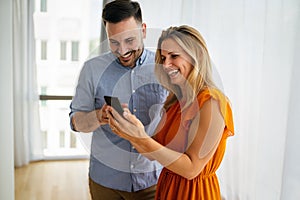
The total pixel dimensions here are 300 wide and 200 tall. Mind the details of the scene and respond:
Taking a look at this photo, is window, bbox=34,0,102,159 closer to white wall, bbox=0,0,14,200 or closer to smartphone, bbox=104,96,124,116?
white wall, bbox=0,0,14,200

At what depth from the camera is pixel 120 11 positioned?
0.87m

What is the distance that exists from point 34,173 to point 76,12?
1.62 meters

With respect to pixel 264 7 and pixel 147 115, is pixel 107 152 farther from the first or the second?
pixel 264 7

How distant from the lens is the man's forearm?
93 centimetres

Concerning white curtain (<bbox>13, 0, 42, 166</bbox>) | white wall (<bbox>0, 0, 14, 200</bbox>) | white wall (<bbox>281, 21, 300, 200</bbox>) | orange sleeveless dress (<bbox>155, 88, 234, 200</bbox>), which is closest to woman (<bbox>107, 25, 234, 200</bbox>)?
orange sleeveless dress (<bbox>155, 88, 234, 200</bbox>)

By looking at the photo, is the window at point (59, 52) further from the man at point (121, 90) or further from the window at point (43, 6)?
the man at point (121, 90)

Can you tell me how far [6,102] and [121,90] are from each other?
1.00 m

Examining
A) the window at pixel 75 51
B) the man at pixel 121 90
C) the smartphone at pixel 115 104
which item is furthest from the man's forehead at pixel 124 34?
the window at pixel 75 51

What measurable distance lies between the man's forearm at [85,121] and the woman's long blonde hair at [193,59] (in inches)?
9.0

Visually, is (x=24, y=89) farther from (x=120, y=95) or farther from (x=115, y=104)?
(x=115, y=104)

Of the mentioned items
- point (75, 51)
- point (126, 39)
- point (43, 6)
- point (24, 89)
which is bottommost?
point (24, 89)

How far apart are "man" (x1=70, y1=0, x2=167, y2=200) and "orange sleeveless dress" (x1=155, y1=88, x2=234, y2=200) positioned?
9 centimetres

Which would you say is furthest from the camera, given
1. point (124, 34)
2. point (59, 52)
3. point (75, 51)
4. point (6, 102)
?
point (75, 51)

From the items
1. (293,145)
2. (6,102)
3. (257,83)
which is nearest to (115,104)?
(293,145)
